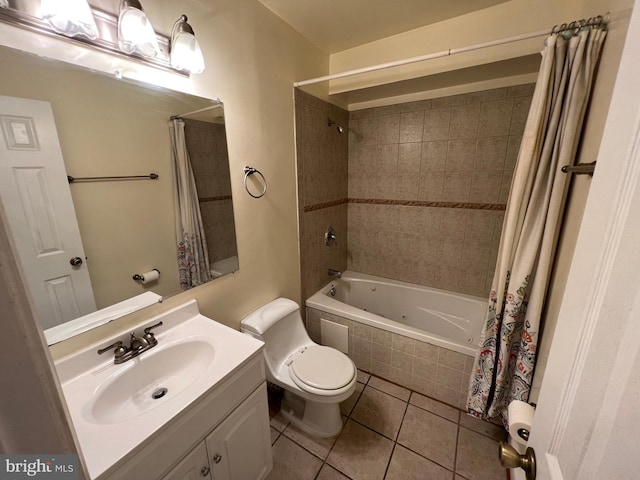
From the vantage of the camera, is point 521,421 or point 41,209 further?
point 41,209

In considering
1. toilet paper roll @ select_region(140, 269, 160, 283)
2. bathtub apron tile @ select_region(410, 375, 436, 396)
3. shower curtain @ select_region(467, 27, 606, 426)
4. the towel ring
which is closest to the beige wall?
the towel ring

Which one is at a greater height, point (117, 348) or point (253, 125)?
point (253, 125)

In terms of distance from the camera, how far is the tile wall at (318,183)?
196cm

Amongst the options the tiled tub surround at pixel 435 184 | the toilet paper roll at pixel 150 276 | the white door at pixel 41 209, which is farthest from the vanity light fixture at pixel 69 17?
the tiled tub surround at pixel 435 184

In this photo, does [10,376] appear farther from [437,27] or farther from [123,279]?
[437,27]

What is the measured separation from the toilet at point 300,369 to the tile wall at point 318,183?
43 centimetres

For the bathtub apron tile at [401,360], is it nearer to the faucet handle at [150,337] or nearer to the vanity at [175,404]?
the vanity at [175,404]

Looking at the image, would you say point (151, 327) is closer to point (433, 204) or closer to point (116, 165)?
point (116, 165)

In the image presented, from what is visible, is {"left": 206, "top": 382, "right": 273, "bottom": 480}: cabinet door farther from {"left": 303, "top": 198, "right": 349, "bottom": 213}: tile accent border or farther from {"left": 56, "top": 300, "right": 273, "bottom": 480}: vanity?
{"left": 303, "top": 198, "right": 349, "bottom": 213}: tile accent border

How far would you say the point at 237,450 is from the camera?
1.11 meters

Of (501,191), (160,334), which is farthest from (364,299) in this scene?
(160,334)

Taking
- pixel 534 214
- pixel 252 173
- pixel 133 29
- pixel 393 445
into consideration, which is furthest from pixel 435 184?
pixel 133 29

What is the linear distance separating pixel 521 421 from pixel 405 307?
184cm

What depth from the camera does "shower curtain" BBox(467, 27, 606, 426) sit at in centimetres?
109
